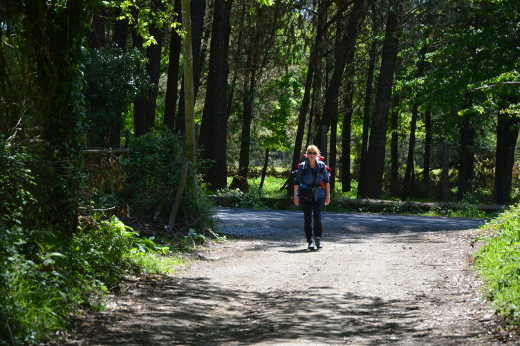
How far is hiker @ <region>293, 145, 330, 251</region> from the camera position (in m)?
13.7

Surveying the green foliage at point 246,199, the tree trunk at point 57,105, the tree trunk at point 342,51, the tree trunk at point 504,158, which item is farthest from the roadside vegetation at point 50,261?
the tree trunk at point 504,158

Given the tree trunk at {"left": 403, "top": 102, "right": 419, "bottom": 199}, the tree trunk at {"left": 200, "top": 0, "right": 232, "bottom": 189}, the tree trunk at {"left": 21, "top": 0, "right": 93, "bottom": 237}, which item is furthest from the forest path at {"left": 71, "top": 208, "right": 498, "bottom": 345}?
the tree trunk at {"left": 403, "top": 102, "right": 419, "bottom": 199}

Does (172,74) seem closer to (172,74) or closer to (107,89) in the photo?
(172,74)

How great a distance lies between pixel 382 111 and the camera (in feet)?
93.4

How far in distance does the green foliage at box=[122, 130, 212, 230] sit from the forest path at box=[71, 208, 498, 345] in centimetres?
97

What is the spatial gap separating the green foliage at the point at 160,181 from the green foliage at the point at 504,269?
5.79 meters

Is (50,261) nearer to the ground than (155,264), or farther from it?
farther from it

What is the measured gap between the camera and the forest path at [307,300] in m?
6.93

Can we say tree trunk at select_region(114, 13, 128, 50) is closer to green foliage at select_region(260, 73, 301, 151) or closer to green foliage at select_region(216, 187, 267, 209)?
green foliage at select_region(216, 187, 267, 209)

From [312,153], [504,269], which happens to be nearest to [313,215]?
[312,153]

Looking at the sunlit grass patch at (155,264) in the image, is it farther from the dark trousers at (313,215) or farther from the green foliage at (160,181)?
the dark trousers at (313,215)

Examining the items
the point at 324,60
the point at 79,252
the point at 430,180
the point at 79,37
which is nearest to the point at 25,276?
the point at 79,252

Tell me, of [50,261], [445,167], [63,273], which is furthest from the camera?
[445,167]

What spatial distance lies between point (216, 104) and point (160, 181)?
11.6 metres
